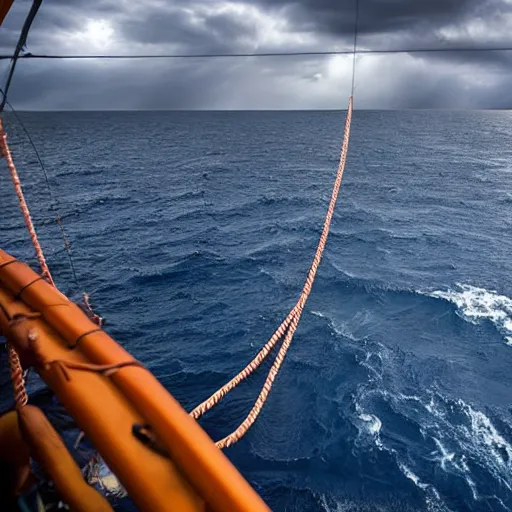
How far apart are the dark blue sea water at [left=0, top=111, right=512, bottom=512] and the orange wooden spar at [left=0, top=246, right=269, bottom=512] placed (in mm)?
8419

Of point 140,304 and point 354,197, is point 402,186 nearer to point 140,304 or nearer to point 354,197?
point 354,197

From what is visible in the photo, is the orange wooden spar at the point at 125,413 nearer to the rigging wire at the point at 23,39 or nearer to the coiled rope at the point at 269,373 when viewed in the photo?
the rigging wire at the point at 23,39

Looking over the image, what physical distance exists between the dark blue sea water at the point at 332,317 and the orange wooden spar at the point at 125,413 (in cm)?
842

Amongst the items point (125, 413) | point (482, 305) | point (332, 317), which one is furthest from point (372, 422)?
point (125, 413)

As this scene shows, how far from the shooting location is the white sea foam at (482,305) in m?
16.2

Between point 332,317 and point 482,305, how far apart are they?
6.54 metres

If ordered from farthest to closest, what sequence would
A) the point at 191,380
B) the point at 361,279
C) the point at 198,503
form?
the point at 361,279 < the point at 191,380 < the point at 198,503

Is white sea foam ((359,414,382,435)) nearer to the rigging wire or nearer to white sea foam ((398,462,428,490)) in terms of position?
white sea foam ((398,462,428,490))

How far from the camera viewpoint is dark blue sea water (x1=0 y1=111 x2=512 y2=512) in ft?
34.0

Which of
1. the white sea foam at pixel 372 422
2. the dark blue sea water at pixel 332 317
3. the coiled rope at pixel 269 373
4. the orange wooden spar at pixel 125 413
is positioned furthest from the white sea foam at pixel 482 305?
the orange wooden spar at pixel 125 413

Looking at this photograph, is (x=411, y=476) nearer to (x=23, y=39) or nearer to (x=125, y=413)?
(x=125, y=413)

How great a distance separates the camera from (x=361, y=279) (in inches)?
808

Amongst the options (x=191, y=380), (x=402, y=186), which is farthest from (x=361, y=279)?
(x=402, y=186)

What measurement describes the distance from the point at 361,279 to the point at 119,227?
17.2 metres
